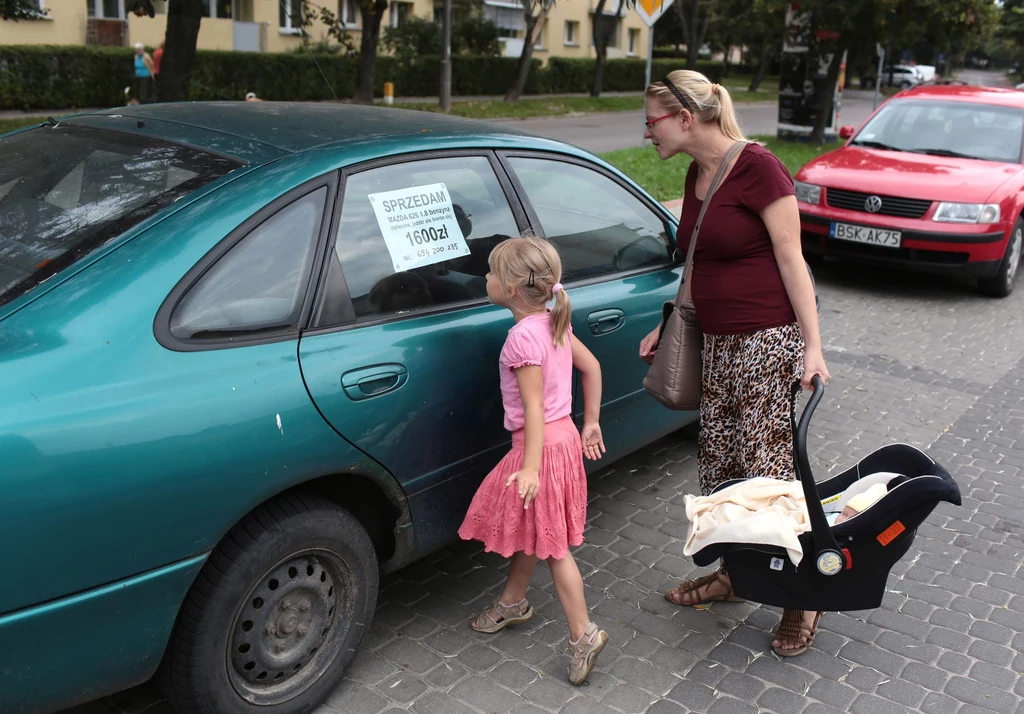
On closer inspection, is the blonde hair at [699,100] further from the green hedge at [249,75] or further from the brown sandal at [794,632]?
the green hedge at [249,75]

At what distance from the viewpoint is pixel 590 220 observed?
157 inches

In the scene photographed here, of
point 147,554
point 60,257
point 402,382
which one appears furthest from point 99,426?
point 402,382

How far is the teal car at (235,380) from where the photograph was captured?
2172mm

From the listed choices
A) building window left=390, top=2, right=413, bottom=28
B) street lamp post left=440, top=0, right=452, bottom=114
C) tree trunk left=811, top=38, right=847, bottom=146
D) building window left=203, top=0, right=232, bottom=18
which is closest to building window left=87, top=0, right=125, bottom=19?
building window left=203, top=0, right=232, bottom=18

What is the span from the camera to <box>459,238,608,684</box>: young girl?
2.89m

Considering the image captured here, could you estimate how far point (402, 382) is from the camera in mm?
2857

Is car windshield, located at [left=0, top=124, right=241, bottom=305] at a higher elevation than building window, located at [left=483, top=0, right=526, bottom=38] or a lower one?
lower

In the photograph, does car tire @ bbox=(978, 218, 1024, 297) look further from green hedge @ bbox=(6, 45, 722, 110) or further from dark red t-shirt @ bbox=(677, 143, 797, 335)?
green hedge @ bbox=(6, 45, 722, 110)

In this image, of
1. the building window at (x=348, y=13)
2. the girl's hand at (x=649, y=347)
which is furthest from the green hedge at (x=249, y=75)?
the girl's hand at (x=649, y=347)

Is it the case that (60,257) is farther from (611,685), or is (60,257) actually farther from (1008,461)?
(1008,461)

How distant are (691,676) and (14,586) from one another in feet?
6.83

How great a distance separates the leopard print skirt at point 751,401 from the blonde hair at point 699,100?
0.68 metres

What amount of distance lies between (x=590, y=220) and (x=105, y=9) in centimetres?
2747

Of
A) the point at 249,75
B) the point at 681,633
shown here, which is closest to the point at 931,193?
the point at 681,633
